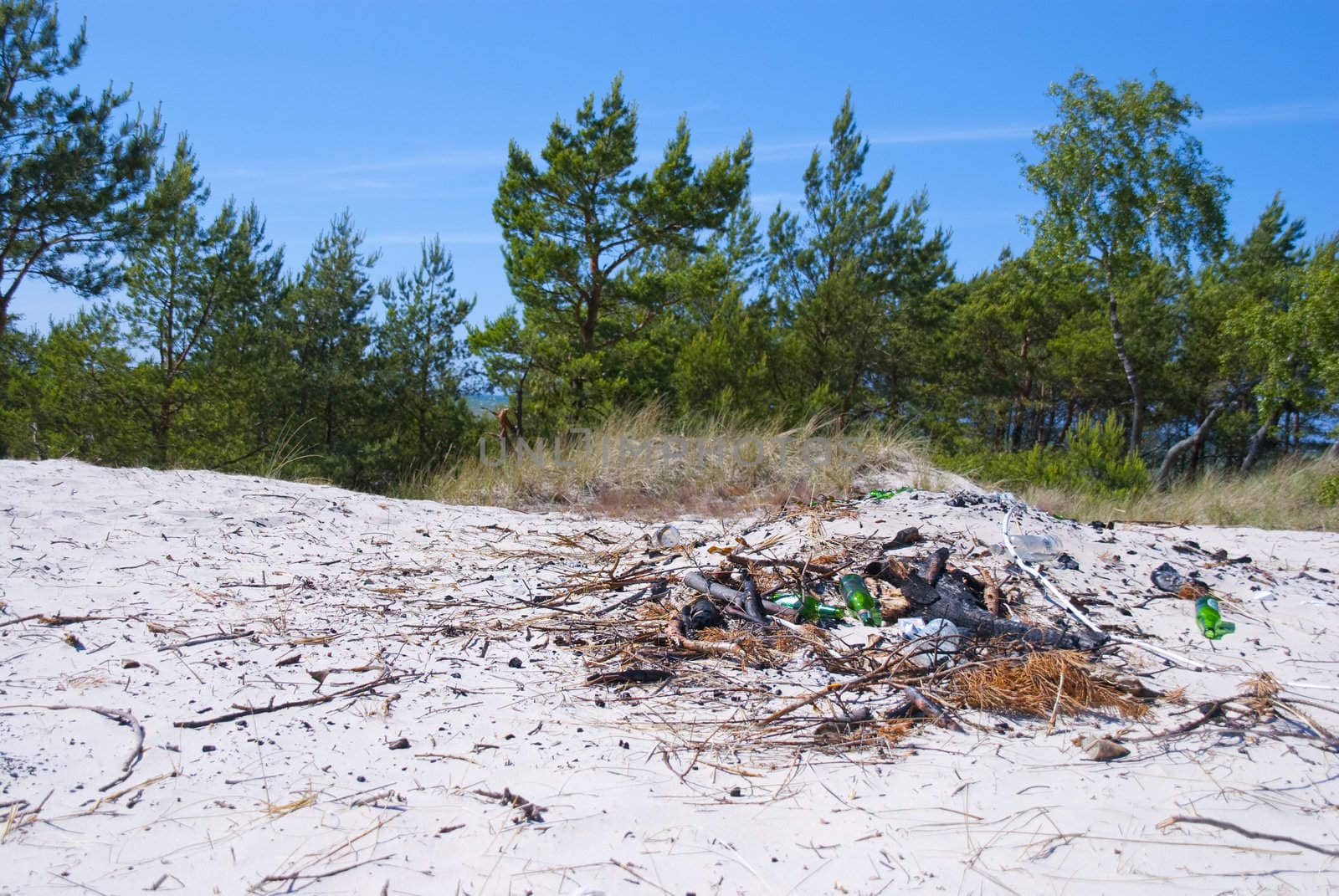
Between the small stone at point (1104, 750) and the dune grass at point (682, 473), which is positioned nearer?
the small stone at point (1104, 750)

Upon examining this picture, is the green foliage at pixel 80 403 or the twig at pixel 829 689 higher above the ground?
the green foliage at pixel 80 403

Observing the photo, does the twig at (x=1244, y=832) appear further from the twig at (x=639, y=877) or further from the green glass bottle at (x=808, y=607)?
the green glass bottle at (x=808, y=607)

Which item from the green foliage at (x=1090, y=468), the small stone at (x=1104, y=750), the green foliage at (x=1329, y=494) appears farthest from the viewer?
the green foliage at (x=1090, y=468)

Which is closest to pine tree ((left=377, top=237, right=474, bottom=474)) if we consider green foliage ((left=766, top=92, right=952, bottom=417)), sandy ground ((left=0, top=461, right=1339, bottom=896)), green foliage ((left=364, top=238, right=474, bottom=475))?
green foliage ((left=364, top=238, right=474, bottom=475))

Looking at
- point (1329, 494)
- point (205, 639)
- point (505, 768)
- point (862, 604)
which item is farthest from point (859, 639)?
point (1329, 494)

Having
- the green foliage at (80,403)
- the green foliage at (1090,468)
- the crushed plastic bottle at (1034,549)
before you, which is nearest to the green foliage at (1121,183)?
the green foliage at (1090,468)

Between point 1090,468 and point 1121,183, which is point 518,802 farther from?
point 1121,183

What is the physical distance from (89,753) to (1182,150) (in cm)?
1775

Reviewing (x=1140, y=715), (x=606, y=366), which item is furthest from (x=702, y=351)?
(x=1140, y=715)

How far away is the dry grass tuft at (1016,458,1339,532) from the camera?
283 inches

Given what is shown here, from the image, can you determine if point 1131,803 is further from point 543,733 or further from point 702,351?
point 702,351

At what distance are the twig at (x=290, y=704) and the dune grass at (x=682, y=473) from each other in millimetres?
3401

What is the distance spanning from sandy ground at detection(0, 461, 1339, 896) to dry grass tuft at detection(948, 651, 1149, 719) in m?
0.09

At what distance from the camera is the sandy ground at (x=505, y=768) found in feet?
6.14
